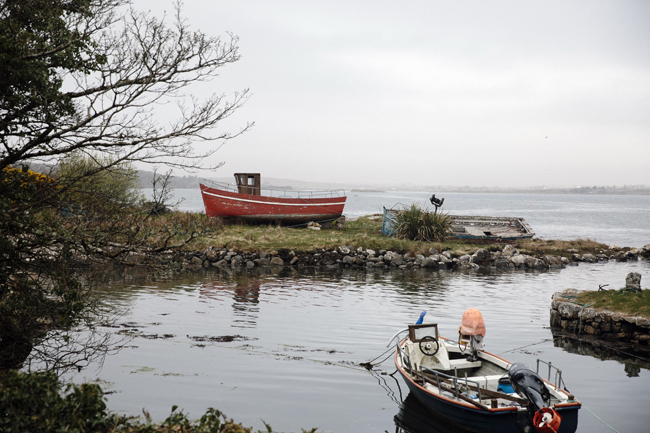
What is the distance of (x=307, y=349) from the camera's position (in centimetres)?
1269

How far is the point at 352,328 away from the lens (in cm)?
1482

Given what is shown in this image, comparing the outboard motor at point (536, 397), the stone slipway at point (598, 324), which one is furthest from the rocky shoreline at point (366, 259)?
the outboard motor at point (536, 397)

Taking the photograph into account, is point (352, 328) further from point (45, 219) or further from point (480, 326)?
point (45, 219)

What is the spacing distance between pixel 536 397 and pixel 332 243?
2191 centimetres

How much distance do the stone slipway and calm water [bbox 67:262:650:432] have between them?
930 mm

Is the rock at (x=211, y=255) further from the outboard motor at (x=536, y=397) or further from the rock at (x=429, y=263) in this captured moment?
the outboard motor at (x=536, y=397)

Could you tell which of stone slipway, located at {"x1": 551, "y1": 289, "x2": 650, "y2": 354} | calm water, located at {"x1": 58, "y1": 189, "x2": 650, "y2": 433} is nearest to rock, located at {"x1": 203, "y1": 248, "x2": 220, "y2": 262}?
calm water, located at {"x1": 58, "y1": 189, "x2": 650, "y2": 433}

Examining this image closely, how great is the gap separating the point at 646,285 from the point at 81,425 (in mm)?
25144

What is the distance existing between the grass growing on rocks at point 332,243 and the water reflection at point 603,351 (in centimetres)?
1406

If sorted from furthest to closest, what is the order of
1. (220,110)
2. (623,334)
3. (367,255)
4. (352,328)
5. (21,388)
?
(367,255), (352,328), (623,334), (220,110), (21,388)

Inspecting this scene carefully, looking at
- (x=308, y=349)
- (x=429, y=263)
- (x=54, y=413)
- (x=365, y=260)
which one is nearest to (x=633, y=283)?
(x=308, y=349)

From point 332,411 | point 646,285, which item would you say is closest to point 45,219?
point 332,411

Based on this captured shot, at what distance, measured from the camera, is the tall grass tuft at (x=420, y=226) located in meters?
Answer: 31.0

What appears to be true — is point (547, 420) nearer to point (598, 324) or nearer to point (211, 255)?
point (598, 324)
